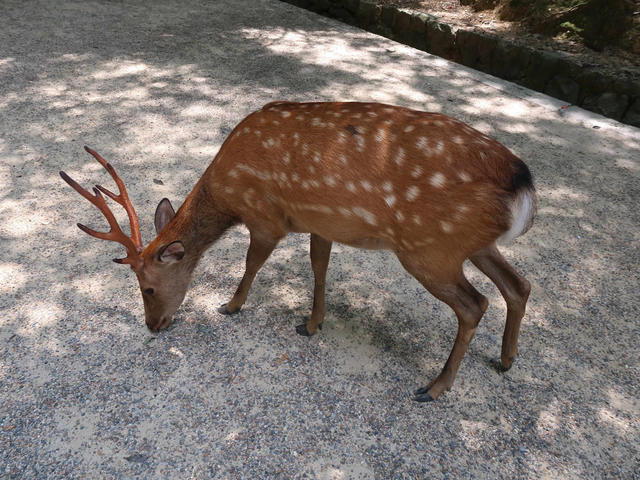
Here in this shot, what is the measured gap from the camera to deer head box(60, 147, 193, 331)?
2491 mm

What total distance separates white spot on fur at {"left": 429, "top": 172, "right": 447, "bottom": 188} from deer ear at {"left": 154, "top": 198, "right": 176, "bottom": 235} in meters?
1.47

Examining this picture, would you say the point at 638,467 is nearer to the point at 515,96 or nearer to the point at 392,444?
the point at 392,444

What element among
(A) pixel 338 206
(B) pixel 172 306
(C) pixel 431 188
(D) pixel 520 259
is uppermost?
(C) pixel 431 188

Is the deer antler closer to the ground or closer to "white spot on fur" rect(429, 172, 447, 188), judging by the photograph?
"white spot on fur" rect(429, 172, 447, 188)

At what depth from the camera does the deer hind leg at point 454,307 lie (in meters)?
2.24

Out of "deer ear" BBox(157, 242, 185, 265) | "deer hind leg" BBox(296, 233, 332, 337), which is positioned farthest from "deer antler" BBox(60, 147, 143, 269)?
"deer hind leg" BBox(296, 233, 332, 337)

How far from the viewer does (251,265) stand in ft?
9.18

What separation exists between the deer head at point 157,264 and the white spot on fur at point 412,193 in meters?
1.14

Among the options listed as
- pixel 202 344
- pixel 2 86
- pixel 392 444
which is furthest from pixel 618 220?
pixel 2 86

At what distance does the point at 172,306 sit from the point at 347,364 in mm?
1007

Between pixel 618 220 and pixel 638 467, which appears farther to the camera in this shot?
pixel 618 220

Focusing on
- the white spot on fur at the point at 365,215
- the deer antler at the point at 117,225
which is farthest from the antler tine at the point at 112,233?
the white spot on fur at the point at 365,215

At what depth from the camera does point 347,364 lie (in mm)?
2654

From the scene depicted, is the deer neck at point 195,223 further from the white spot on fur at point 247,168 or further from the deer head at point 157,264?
the white spot on fur at point 247,168
